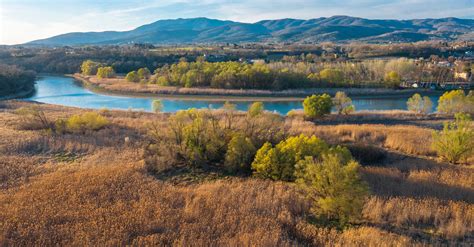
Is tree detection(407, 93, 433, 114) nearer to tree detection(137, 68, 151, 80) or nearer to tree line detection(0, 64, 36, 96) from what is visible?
tree detection(137, 68, 151, 80)

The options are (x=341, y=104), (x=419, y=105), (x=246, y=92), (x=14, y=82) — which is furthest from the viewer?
(x=14, y=82)

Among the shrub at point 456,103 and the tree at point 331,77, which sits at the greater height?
the tree at point 331,77

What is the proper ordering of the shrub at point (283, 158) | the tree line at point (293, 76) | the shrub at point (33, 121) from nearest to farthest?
the shrub at point (283, 158) → the shrub at point (33, 121) → the tree line at point (293, 76)

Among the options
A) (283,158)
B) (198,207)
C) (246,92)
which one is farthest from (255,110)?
(246,92)

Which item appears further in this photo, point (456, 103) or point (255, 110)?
point (456, 103)

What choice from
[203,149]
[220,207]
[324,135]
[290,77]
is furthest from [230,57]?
[220,207]

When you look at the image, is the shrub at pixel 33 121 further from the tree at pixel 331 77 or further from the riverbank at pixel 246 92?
the tree at pixel 331 77

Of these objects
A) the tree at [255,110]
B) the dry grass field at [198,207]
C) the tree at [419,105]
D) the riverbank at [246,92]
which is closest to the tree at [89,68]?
the riverbank at [246,92]

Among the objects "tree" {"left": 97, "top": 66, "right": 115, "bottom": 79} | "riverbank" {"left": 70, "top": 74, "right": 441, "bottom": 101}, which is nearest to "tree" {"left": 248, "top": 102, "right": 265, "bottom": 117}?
"riverbank" {"left": 70, "top": 74, "right": 441, "bottom": 101}

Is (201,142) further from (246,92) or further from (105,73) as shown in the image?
(105,73)
